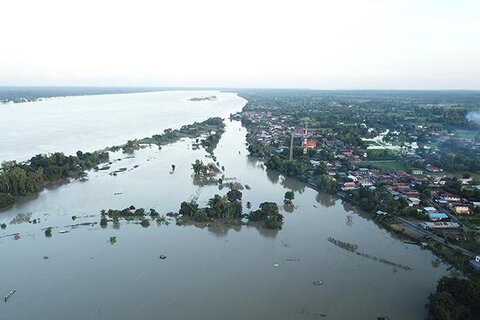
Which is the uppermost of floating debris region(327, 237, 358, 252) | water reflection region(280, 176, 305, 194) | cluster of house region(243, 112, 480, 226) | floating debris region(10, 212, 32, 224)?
cluster of house region(243, 112, 480, 226)

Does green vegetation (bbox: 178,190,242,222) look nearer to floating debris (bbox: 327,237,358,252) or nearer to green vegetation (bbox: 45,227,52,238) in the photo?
floating debris (bbox: 327,237,358,252)

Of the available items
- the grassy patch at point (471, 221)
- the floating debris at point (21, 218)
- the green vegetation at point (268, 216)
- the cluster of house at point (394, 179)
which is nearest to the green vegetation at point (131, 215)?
the floating debris at point (21, 218)

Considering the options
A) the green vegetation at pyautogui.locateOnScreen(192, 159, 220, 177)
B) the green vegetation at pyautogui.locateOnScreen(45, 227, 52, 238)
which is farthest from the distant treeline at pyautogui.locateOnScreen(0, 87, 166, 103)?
the green vegetation at pyautogui.locateOnScreen(45, 227, 52, 238)

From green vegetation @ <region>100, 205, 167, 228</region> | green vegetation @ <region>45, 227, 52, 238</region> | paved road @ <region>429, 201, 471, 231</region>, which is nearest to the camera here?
green vegetation @ <region>45, 227, 52, 238</region>

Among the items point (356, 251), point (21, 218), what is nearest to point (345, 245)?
point (356, 251)

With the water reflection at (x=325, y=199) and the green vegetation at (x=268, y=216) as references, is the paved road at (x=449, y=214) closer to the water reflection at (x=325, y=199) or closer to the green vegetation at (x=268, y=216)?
the water reflection at (x=325, y=199)

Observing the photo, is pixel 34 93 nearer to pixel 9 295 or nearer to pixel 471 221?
pixel 9 295

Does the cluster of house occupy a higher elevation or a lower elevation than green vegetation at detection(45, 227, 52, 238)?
higher
